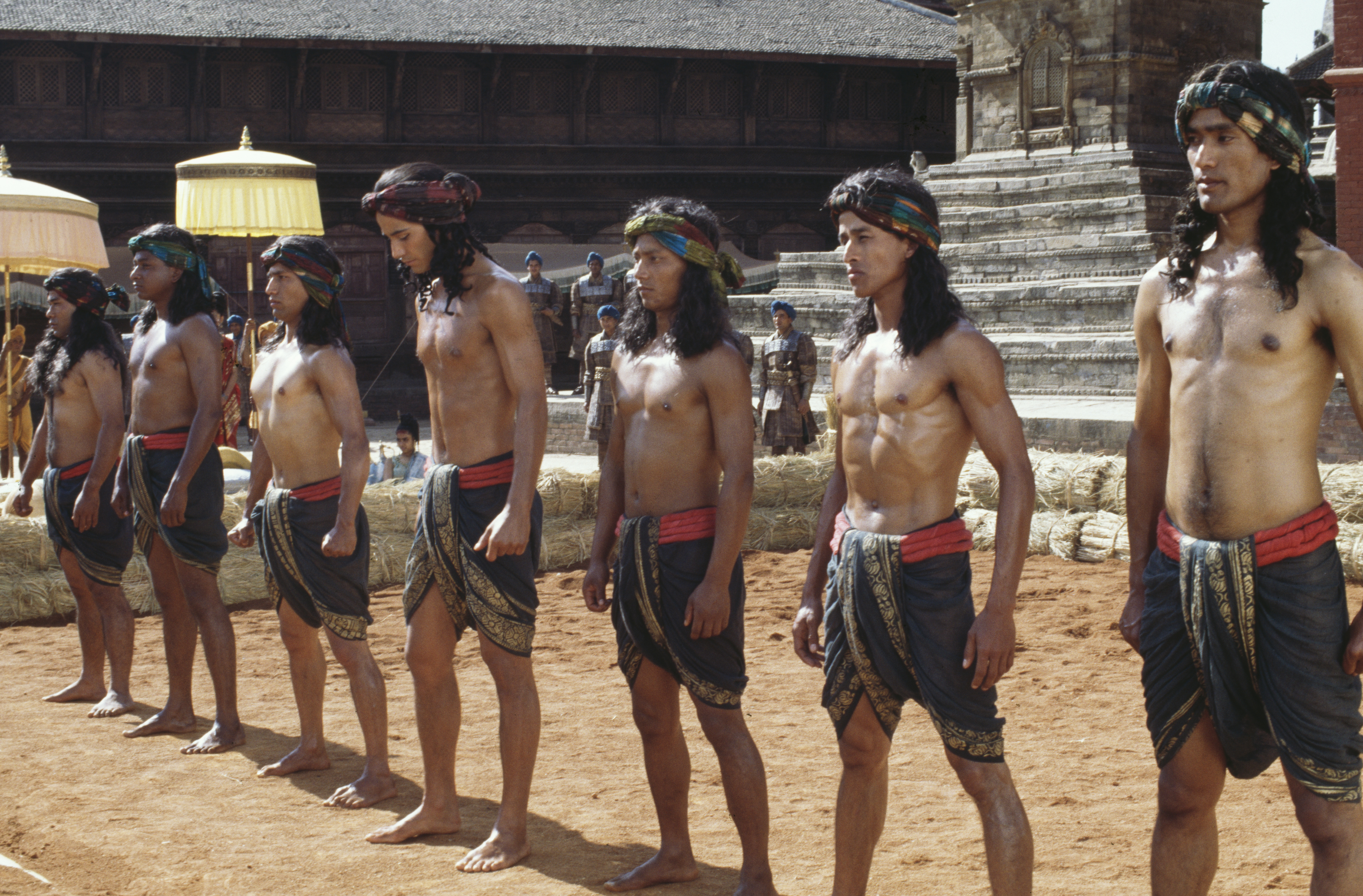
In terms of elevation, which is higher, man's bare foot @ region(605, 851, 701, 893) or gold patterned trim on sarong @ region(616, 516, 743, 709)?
gold patterned trim on sarong @ region(616, 516, 743, 709)

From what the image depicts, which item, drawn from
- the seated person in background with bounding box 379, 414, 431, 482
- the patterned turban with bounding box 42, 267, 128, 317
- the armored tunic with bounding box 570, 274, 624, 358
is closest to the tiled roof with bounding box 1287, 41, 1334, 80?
the armored tunic with bounding box 570, 274, 624, 358

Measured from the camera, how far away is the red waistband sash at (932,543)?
3627mm

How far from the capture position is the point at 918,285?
374 centimetres

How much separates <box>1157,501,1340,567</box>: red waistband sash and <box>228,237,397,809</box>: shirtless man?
3.12 meters

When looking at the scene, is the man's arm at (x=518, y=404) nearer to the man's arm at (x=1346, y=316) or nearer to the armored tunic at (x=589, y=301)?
the man's arm at (x=1346, y=316)

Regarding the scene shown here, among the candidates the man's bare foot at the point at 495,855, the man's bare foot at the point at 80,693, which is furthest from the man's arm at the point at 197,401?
the man's bare foot at the point at 495,855

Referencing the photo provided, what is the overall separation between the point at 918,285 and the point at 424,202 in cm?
182

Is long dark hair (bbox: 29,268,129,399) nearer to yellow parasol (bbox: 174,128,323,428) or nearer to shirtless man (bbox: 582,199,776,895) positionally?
shirtless man (bbox: 582,199,776,895)

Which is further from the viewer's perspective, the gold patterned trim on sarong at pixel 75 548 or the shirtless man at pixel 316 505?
the gold patterned trim on sarong at pixel 75 548

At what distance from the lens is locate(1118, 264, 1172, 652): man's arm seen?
3.56m

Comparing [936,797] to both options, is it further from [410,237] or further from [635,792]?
[410,237]

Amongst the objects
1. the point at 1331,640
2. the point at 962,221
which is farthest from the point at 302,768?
the point at 962,221

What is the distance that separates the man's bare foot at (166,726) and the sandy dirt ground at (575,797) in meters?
0.08

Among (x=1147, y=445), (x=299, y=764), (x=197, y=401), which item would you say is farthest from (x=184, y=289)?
(x=1147, y=445)
